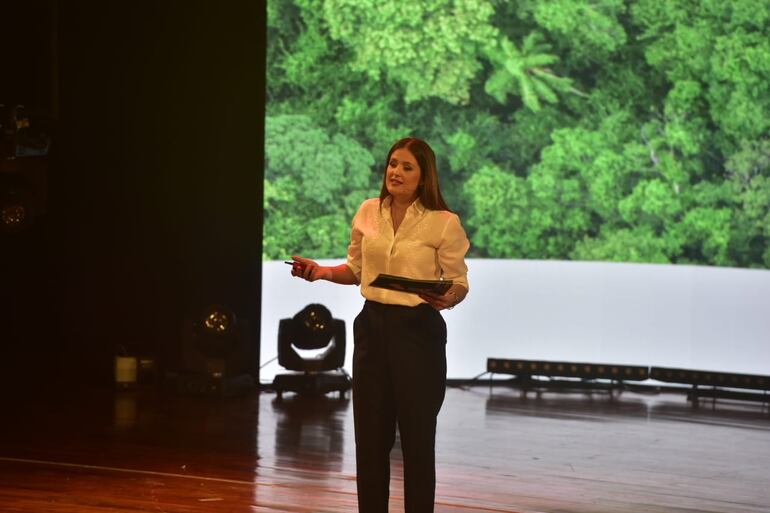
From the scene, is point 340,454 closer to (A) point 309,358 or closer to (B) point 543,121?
(A) point 309,358

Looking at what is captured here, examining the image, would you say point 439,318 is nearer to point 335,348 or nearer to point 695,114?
point 335,348

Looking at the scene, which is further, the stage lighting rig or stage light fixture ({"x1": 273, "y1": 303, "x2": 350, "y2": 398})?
stage light fixture ({"x1": 273, "y1": 303, "x2": 350, "y2": 398})

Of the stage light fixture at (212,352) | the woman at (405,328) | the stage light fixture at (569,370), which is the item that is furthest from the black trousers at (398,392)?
the stage light fixture at (569,370)

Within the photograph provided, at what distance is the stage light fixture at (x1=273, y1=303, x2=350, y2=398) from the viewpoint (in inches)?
285

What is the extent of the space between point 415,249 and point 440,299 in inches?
6.7

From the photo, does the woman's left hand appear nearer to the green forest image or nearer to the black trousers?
the black trousers

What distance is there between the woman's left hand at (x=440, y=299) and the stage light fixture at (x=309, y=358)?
13.4 feet

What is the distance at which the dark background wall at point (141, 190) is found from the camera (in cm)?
751

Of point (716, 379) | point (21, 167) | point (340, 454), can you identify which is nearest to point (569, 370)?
point (716, 379)

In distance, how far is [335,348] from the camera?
7.41m

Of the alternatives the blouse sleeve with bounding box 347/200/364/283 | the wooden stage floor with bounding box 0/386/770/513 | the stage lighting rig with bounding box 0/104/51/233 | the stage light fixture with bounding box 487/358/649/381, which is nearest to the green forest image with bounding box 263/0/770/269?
the stage light fixture with bounding box 487/358/649/381

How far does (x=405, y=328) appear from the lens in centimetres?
319

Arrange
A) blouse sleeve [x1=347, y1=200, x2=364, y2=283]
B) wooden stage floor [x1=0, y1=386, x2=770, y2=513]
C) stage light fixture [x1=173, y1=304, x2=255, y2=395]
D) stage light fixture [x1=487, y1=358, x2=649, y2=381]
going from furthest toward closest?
1. stage light fixture [x1=487, y1=358, x2=649, y2=381]
2. stage light fixture [x1=173, y1=304, x2=255, y2=395]
3. wooden stage floor [x1=0, y1=386, x2=770, y2=513]
4. blouse sleeve [x1=347, y1=200, x2=364, y2=283]

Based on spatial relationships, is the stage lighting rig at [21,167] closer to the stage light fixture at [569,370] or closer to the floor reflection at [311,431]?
the floor reflection at [311,431]
